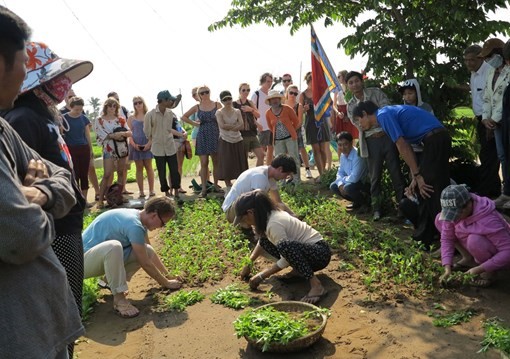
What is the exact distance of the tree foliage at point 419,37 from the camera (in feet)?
21.7

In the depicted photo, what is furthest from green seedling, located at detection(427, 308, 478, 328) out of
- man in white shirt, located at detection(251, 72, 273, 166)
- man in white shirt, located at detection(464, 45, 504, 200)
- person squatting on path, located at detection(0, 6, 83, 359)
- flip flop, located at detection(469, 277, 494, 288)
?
man in white shirt, located at detection(251, 72, 273, 166)

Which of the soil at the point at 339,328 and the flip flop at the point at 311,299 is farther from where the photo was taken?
the flip flop at the point at 311,299

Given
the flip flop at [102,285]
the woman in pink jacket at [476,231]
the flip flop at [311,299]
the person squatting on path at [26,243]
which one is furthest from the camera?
the flip flop at [102,285]

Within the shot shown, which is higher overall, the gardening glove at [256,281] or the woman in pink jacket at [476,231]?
the woman in pink jacket at [476,231]

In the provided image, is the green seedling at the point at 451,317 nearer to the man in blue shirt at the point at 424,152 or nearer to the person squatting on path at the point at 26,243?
the man in blue shirt at the point at 424,152

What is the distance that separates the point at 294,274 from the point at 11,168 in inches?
157

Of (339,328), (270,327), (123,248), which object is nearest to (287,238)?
(339,328)

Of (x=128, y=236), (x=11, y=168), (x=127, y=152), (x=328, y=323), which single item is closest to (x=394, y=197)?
(x=328, y=323)

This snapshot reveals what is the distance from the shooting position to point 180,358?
4.18 meters

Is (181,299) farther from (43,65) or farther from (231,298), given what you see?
(43,65)

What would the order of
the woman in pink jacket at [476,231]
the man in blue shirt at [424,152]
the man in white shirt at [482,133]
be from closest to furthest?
the woman in pink jacket at [476,231]
the man in blue shirt at [424,152]
the man in white shirt at [482,133]

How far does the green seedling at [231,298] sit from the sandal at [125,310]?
0.74m

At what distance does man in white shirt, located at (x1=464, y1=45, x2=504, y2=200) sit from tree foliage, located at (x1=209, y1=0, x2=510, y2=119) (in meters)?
0.35

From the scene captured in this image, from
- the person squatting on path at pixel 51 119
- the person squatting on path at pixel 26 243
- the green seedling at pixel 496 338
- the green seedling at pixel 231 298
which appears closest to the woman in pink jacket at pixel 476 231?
the green seedling at pixel 496 338
